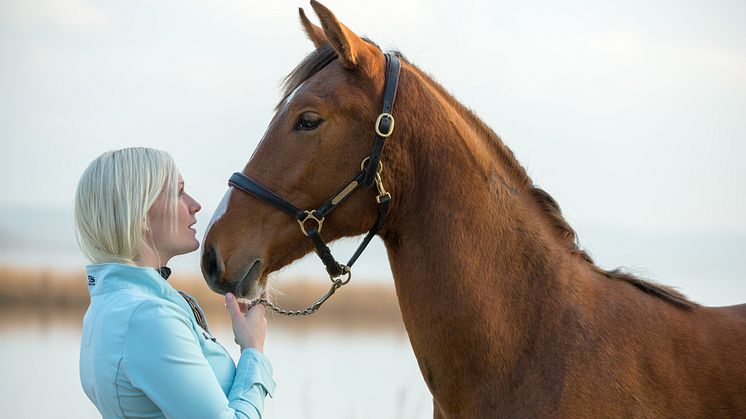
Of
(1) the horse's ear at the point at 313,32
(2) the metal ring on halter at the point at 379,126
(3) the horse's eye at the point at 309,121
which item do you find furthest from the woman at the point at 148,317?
(1) the horse's ear at the point at 313,32

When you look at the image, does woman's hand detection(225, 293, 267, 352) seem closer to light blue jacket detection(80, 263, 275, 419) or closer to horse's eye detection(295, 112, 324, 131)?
light blue jacket detection(80, 263, 275, 419)

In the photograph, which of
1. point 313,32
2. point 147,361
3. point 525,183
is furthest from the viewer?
point 313,32

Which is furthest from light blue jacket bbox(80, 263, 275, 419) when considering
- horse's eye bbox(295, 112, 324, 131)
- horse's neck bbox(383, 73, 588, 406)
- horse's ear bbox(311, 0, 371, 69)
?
horse's ear bbox(311, 0, 371, 69)

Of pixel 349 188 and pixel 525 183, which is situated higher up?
pixel 525 183

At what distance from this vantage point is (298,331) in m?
16.8

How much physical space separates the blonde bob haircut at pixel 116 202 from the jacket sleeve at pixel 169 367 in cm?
33

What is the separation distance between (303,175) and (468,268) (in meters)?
0.76

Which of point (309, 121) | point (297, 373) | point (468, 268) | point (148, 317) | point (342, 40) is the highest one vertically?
point (342, 40)

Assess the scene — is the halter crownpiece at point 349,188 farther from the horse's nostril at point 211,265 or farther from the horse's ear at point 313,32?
the horse's ear at point 313,32

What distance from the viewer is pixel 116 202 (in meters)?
3.19

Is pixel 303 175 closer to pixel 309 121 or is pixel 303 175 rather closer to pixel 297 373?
pixel 309 121

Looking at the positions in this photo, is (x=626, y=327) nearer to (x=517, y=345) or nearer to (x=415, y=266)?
(x=517, y=345)

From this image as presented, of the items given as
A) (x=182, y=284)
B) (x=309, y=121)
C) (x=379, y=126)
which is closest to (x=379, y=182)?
(x=379, y=126)

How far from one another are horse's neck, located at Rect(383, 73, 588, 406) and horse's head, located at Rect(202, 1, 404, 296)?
8.9 inches
